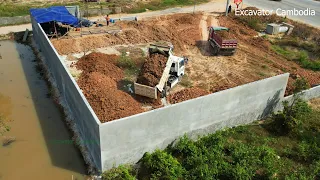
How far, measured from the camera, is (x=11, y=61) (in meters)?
20.7

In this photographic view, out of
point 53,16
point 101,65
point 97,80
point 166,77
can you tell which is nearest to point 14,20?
point 53,16

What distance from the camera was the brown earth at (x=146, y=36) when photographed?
70.8 feet

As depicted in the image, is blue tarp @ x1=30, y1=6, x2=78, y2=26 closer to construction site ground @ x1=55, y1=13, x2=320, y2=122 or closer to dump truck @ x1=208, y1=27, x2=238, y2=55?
construction site ground @ x1=55, y1=13, x2=320, y2=122

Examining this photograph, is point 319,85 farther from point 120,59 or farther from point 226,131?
point 120,59

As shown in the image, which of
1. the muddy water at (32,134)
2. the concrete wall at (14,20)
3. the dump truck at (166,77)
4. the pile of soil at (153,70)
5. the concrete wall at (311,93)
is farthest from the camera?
the concrete wall at (14,20)

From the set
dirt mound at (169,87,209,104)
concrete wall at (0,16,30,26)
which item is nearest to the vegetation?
dirt mound at (169,87,209,104)

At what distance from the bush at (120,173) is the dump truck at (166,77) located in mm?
4174

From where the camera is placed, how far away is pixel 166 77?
611 inches

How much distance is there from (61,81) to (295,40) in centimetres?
1763

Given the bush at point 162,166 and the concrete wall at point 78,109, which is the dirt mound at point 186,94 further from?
the concrete wall at point 78,109

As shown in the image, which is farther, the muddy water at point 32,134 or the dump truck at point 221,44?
the dump truck at point 221,44

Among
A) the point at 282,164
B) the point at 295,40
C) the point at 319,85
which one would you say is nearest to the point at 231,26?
the point at 295,40

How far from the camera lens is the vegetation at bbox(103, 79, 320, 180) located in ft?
36.6

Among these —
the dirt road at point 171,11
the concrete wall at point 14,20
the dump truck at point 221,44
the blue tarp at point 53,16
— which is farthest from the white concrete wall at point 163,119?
the concrete wall at point 14,20
